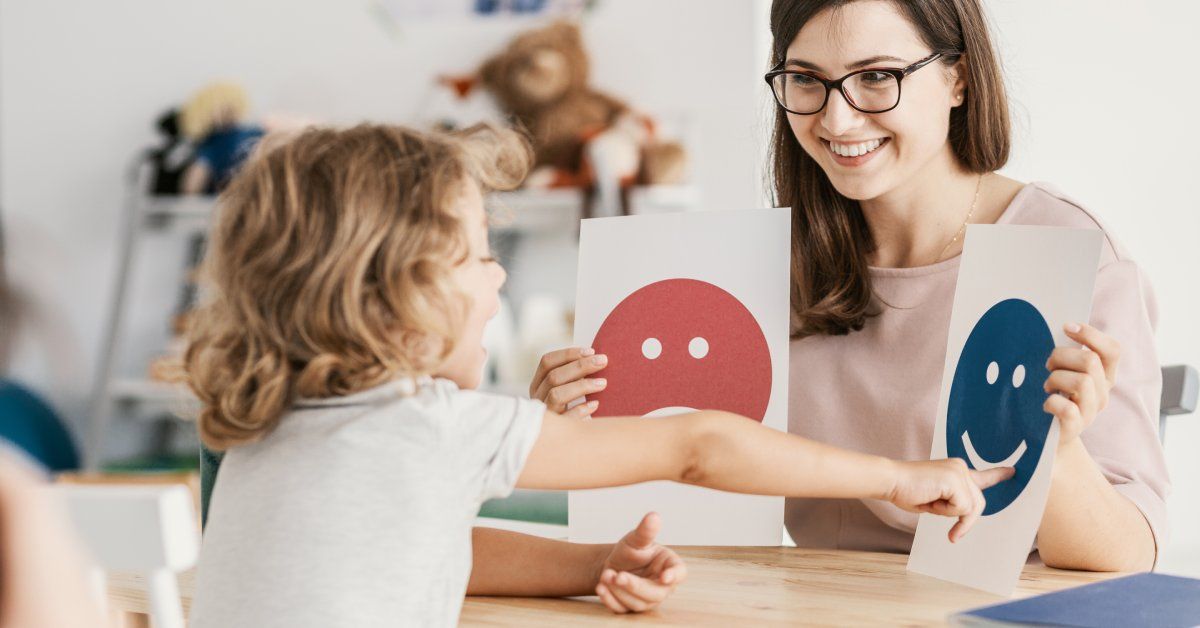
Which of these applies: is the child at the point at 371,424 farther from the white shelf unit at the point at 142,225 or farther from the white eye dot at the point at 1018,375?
the white shelf unit at the point at 142,225

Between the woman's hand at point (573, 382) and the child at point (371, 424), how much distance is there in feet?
0.77

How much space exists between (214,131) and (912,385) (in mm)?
2463

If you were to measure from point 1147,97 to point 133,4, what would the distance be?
2.79m

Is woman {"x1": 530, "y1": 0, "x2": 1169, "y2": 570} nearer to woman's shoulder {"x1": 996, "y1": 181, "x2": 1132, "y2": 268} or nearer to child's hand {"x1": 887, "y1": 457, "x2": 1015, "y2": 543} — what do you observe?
A: woman's shoulder {"x1": 996, "y1": 181, "x2": 1132, "y2": 268}

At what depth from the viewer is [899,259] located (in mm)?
1230

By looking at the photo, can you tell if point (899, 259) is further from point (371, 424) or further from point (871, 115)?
point (371, 424)

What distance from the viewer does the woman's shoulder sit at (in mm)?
1047

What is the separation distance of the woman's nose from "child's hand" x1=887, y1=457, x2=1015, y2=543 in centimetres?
41

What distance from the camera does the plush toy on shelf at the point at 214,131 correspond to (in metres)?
3.02

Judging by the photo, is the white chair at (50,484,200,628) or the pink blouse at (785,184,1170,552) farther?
the pink blouse at (785,184,1170,552)

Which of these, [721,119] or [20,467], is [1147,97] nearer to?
[721,119]

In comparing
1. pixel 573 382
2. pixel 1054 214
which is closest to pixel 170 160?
pixel 573 382

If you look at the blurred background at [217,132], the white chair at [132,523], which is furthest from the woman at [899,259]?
the blurred background at [217,132]

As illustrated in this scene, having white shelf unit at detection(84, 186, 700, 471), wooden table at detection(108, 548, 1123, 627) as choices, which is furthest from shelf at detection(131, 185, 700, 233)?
wooden table at detection(108, 548, 1123, 627)
